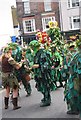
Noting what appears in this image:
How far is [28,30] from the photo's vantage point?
3331 centimetres

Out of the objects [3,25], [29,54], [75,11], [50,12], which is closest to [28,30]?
[50,12]

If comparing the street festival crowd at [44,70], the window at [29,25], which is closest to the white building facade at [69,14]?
the window at [29,25]

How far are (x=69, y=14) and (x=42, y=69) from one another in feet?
83.1

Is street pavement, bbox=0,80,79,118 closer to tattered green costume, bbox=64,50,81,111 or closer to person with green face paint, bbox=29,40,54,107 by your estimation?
person with green face paint, bbox=29,40,54,107

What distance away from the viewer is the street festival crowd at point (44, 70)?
5.24 metres

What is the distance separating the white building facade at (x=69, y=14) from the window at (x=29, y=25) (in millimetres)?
3112

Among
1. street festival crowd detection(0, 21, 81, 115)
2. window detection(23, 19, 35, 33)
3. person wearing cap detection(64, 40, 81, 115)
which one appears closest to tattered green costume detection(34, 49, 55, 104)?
street festival crowd detection(0, 21, 81, 115)

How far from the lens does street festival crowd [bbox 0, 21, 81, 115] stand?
524cm

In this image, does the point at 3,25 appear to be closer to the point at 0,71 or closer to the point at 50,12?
the point at 0,71

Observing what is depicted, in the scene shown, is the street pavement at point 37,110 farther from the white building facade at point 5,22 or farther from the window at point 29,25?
the window at point 29,25

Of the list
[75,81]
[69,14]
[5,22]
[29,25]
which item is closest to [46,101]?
[75,81]

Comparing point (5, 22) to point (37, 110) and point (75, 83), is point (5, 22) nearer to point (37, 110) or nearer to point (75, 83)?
point (37, 110)

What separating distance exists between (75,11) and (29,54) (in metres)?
24.3

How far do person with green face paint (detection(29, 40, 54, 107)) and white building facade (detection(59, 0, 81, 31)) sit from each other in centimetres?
2424
